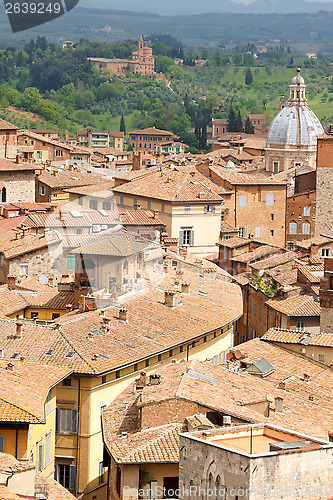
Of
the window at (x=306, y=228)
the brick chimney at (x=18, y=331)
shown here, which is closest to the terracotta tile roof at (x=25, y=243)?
the brick chimney at (x=18, y=331)

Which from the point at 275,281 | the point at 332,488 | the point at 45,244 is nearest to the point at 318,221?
the point at 275,281

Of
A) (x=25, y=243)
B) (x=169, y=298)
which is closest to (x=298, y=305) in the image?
(x=169, y=298)

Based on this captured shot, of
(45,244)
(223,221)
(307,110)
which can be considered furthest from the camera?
A: (307,110)

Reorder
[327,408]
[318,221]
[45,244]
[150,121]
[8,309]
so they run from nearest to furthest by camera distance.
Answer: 1. [327,408]
2. [8,309]
3. [45,244]
4. [318,221]
5. [150,121]

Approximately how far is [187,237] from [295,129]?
120 feet

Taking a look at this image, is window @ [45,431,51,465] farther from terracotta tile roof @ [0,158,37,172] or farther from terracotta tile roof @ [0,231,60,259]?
terracotta tile roof @ [0,158,37,172]

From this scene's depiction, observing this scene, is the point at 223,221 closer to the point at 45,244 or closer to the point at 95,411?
the point at 45,244

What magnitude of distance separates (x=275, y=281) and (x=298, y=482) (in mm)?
31370

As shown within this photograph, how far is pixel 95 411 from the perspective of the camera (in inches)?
1148

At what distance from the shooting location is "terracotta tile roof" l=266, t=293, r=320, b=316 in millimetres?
42406

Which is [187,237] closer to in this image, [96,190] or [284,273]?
[96,190]

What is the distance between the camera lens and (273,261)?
50.7 meters

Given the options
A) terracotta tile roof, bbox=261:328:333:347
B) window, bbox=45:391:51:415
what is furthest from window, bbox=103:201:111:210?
window, bbox=45:391:51:415

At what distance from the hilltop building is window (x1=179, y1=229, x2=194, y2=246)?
3260 centimetres
